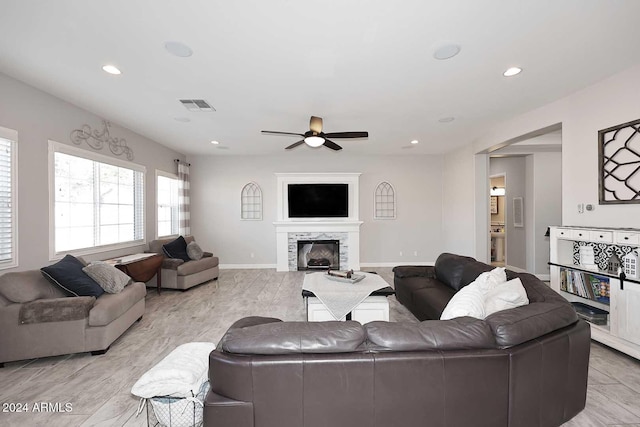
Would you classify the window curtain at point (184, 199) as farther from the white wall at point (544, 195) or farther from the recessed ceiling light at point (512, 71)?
the white wall at point (544, 195)

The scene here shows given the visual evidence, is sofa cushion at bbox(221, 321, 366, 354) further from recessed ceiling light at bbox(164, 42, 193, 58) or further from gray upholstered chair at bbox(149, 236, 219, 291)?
gray upholstered chair at bbox(149, 236, 219, 291)

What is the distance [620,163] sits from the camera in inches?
113

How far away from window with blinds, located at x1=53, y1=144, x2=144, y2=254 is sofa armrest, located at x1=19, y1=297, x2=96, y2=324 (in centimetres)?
119

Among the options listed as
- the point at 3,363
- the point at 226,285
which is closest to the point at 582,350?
the point at 3,363

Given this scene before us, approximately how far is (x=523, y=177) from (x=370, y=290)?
18.2 ft

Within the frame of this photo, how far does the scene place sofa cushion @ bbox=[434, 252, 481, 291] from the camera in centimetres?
Answer: 333

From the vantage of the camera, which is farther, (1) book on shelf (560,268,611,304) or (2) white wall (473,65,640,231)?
(1) book on shelf (560,268,611,304)

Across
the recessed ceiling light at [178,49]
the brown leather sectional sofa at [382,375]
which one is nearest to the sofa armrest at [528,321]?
the brown leather sectional sofa at [382,375]

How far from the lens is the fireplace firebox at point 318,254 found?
674cm

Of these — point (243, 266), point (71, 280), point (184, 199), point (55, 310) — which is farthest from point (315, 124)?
point (243, 266)

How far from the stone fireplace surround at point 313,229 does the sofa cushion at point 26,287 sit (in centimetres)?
418

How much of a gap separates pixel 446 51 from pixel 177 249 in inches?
209

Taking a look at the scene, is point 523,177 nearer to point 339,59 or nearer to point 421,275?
point 421,275

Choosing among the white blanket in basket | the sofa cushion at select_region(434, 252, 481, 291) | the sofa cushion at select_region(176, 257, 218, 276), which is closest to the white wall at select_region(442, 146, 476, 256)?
the sofa cushion at select_region(434, 252, 481, 291)
